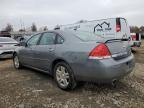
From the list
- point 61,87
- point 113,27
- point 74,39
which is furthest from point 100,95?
point 113,27

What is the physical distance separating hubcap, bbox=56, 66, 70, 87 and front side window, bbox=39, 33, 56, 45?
729 millimetres

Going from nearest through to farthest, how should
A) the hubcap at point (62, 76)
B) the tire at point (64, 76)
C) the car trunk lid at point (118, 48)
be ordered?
the car trunk lid at point (118, 48), the tire at point (64, 76), the hubcap at point (62, 76)

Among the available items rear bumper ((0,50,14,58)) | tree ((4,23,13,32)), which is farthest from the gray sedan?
tree ((4,23,13,32))

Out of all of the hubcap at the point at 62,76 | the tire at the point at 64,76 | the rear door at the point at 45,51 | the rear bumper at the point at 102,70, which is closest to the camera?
the rear bumper at the point at 102,70

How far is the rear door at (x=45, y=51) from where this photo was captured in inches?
159

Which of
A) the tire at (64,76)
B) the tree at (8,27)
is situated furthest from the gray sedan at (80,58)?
the tree at (8,27)

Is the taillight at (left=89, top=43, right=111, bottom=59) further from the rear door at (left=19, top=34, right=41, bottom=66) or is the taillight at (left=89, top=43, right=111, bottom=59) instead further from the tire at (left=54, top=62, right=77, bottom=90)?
the rear door at (left=19, top=34, right=41, bottom=66)

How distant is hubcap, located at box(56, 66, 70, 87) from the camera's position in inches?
144

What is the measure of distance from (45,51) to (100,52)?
5.41 ft

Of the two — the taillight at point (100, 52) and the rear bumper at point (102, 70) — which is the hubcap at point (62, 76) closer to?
the rear bumper at point (102, 70)

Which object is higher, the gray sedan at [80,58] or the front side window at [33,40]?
the front side window at [33,40]

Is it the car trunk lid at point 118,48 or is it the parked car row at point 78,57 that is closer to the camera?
the parked car row at point 78,57

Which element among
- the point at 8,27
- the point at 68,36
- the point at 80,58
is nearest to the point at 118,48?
the point at 80,58

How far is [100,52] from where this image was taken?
10.0 feet
